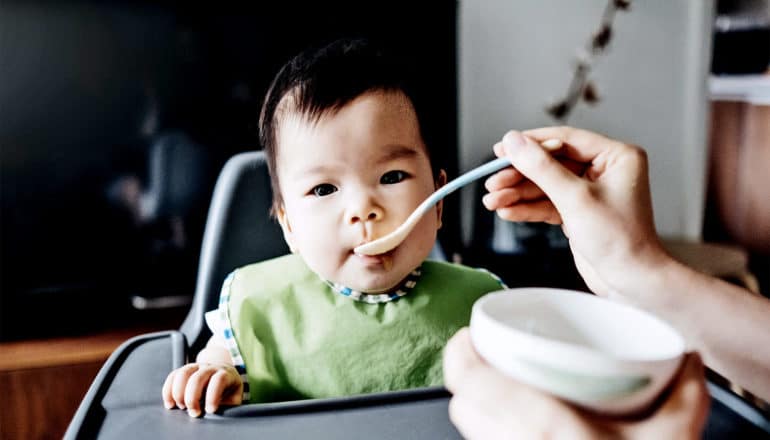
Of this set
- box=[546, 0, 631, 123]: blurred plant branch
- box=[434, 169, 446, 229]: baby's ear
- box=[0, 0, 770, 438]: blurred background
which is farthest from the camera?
box=[546, 0, 631, 123]: blurred plant branch

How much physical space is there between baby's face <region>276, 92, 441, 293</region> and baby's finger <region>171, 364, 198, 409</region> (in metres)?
0.15

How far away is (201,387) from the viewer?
55 centimetres

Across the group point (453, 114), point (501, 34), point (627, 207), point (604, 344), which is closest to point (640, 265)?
point (627, 207)

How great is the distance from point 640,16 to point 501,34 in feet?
1.59

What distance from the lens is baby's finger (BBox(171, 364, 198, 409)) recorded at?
55 cm

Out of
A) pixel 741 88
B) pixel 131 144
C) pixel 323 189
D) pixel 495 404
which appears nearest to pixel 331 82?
pixel 323 189

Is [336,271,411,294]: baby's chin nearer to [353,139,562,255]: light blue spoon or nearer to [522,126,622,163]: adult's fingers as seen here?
[353,139,562,255]: light blue spoon

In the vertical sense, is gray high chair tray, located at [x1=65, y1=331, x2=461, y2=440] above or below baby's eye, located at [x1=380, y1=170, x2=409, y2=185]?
below

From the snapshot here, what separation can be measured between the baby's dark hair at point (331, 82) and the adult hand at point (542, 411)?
35cm

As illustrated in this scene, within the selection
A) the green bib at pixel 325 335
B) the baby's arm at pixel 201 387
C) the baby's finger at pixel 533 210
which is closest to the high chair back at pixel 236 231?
the green bib at pixel 325 335

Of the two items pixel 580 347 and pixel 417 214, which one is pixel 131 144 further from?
pixel 580 347

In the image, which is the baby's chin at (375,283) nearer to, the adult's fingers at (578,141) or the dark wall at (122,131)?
the adult's fingers at (578,141)

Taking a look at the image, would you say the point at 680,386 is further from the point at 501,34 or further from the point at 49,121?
the point at 501,34

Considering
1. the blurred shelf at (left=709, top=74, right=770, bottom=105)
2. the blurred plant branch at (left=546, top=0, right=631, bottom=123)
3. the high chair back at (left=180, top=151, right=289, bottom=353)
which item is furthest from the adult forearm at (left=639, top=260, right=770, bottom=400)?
the blurred shelf at (left=709, top=74, right=770, bottom=105)
